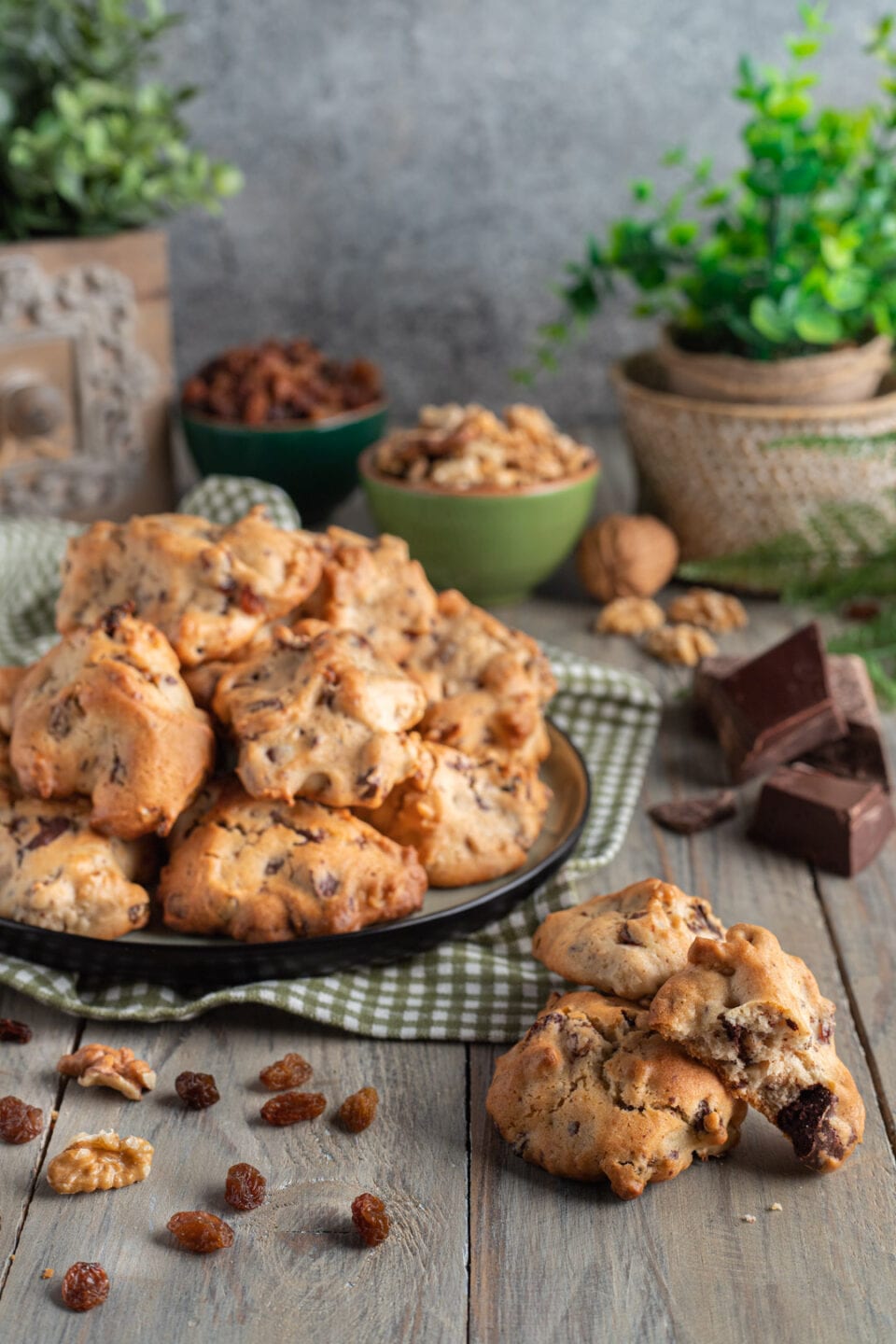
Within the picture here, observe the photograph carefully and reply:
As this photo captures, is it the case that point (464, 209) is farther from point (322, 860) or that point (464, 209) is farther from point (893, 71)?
point (322, 860)

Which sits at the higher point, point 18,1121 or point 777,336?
point 777,336

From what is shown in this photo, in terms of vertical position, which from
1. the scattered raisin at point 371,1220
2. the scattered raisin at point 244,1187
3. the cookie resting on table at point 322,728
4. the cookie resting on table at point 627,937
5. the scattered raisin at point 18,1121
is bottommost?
the scattered raisin at point 18,1121

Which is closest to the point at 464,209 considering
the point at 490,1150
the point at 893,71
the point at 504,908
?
the point at 893,71

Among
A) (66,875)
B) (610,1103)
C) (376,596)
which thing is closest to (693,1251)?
(610,1103)

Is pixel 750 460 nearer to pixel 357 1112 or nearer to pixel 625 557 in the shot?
pixel 625 557

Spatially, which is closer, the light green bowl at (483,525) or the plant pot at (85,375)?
the light green bowl at (483,525)

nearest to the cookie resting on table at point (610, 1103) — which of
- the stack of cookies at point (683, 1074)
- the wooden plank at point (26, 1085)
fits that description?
the stack of cookies at point (683, 1074)

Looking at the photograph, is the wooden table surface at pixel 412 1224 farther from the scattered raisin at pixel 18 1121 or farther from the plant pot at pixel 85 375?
the plant pot at pixel 85 375
